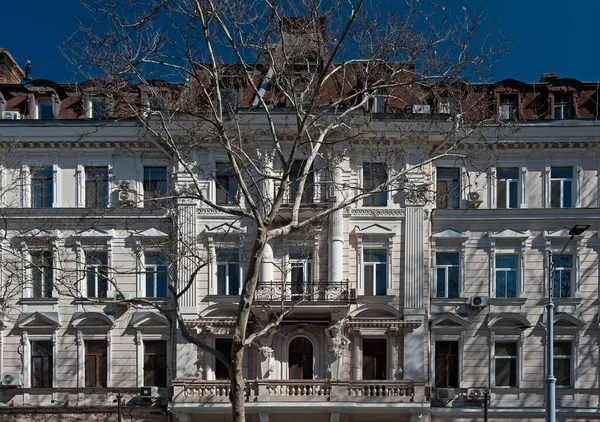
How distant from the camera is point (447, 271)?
22.9 m

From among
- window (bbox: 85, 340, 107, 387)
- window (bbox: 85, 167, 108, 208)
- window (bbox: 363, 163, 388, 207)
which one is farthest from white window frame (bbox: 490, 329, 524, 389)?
window (bbox: 85, 167, 108, 208)

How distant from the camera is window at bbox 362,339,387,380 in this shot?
22453 mm

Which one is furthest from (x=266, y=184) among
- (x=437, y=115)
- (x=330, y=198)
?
(x=437, y=115)

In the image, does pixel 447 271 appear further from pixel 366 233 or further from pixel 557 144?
pixel 557 144

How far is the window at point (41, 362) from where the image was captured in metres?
22.6

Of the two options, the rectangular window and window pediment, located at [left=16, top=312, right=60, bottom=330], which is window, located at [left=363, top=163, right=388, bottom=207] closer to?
the rectangular window

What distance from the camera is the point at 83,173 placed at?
74.8ft

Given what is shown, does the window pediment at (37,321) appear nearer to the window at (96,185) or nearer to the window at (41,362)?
the window at (41,362)

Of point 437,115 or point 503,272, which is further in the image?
point 503,272

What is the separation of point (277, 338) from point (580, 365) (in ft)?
30.6

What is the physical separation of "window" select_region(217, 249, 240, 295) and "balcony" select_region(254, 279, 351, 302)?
1.11 metres

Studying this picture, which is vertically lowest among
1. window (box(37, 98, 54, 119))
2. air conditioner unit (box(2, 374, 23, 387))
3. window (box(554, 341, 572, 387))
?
air conditioner unit (box(2, 374, 23, 387))

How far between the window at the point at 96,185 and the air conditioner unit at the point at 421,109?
32.2 ft

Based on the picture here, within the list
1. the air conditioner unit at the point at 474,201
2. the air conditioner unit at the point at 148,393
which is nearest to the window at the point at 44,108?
the air conditioner unit at the point at 148,393
